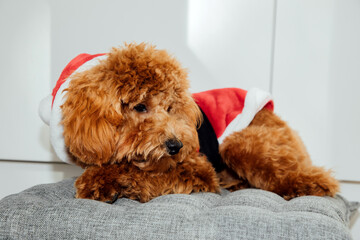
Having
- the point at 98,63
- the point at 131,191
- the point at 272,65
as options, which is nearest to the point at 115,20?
the point at 98,63

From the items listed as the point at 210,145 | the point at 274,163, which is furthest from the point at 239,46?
the point at 274,163

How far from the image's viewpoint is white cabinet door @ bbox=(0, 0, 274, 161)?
73.8 inches

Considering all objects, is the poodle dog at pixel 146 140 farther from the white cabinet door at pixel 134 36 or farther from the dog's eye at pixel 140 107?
A: the white cabinet door at pixel 134 36

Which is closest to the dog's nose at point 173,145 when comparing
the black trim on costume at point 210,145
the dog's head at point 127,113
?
the dog's head at point 127,113

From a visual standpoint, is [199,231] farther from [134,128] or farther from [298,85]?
[298,85]

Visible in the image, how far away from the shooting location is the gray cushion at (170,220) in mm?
761

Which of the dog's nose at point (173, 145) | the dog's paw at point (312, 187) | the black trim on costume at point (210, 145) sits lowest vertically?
the dog's paw at point (312, 187)

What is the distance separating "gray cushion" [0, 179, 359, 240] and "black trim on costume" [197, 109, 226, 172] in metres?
0.40

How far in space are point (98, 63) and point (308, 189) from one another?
0.88 metres

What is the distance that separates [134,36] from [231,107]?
75 cm

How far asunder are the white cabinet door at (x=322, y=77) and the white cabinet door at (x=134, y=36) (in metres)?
0.10

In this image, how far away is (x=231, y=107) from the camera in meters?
1.54

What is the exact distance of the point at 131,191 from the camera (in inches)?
42.7

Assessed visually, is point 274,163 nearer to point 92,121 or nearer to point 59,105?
point 92,121
